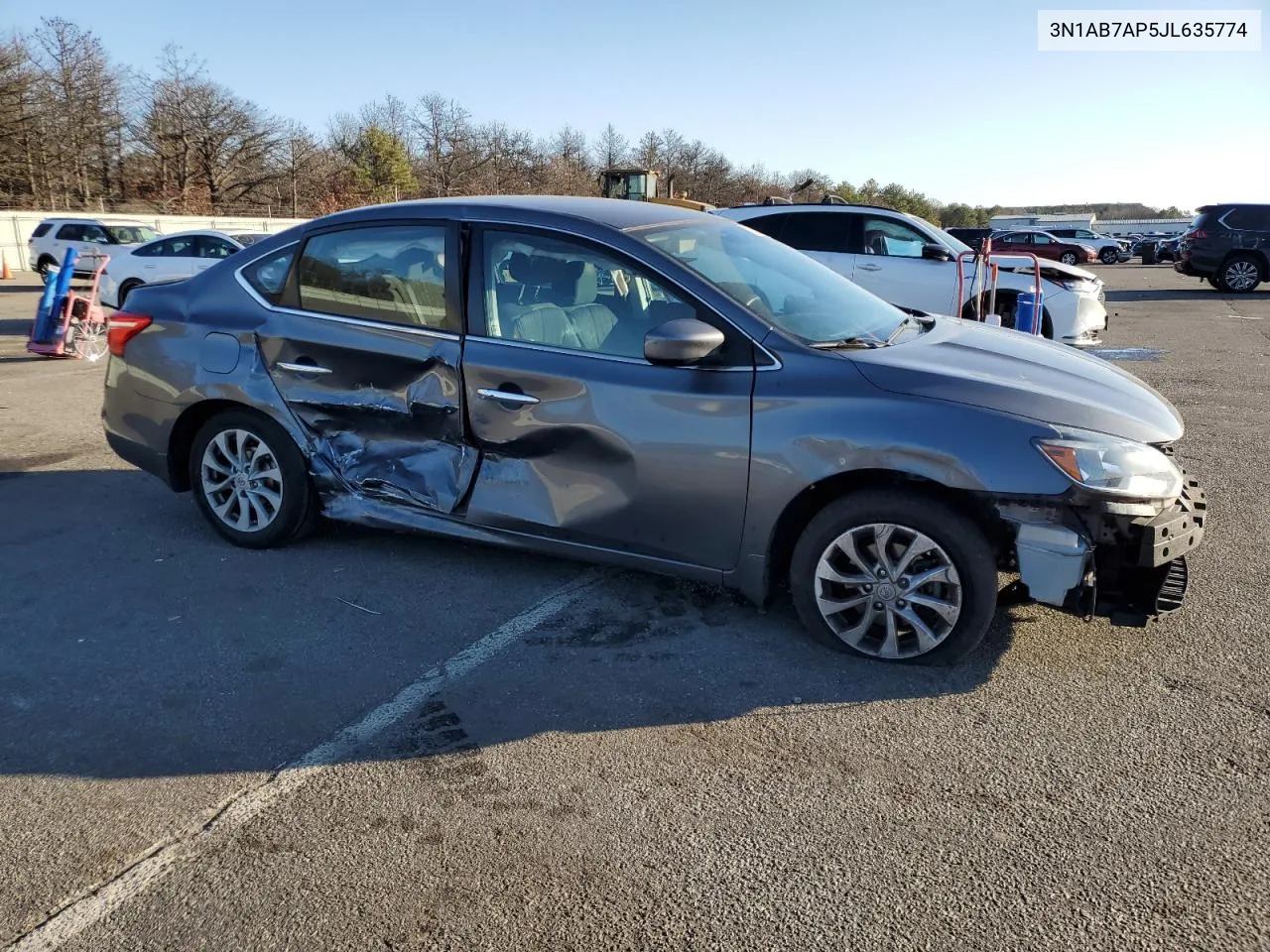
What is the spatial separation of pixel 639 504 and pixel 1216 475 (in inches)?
171

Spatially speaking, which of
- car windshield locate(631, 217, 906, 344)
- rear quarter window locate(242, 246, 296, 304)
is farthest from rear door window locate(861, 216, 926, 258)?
rear quarter window locate(242, 246, 296, 304)

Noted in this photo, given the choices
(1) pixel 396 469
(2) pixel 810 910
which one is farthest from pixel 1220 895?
(1) pixel 396 469

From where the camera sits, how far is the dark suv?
69.8 feet

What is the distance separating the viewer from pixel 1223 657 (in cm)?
366

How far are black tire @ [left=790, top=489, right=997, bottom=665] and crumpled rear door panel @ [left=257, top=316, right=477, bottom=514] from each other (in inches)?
62.7

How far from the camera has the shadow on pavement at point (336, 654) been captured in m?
3.24

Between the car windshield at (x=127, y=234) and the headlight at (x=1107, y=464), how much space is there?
967 inches

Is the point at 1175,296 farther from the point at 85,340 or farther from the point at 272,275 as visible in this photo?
the point at 272,275

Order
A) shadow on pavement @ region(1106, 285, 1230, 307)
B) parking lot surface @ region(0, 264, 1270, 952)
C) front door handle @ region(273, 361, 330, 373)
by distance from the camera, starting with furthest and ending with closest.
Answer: shadow on pavement @ region(1106, 285, 1230, 307)
front door handle @ region(273, 361, 330, 373)
parking lot surface @ region(0, 264, 1270, 952)

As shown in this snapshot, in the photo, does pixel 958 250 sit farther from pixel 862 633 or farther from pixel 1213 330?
pixel 862 633

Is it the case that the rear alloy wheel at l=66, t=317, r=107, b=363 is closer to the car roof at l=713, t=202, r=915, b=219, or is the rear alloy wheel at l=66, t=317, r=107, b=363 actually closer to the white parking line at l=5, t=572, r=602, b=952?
the car roof at l=713, t=202, r=915, b=219

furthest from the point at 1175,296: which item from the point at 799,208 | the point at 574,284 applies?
the point at 574,284

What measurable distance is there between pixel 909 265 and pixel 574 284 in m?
7.53

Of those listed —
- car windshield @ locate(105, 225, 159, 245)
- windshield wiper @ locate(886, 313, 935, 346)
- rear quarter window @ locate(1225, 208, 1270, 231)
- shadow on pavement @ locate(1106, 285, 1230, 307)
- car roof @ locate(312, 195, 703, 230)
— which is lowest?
windshield wiper @ locate(886, 313, 935, 346)
